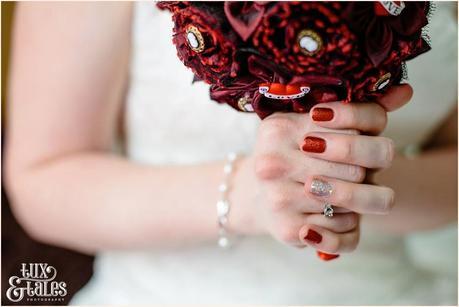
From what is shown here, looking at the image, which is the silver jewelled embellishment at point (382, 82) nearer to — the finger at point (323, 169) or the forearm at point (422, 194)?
the finger at point (323, 169)

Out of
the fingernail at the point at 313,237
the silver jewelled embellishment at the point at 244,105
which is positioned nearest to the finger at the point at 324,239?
the fingernail at the point at 313,237

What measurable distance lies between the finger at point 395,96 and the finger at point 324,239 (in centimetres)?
11

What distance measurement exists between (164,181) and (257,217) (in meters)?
0.15

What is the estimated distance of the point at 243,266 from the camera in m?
0.73

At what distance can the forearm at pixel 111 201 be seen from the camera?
2.22 feet

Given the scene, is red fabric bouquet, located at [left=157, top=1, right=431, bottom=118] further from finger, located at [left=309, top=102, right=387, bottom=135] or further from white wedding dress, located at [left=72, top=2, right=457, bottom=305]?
white wedding dress, located at [left=72, top=2, right=457, bottom=305]

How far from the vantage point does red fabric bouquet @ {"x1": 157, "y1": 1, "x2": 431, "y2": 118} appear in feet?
1.15

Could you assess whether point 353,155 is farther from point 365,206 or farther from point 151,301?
point 151,301

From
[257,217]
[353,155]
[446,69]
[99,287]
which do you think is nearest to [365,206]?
[353,155]

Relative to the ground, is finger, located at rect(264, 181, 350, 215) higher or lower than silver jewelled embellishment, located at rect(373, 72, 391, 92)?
lower

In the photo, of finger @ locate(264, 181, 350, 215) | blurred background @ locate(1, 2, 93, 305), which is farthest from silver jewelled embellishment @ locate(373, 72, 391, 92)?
blurred background @ locate(1, 2, 93, 305)

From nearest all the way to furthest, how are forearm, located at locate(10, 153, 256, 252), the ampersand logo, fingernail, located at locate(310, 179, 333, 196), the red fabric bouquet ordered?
the red fabric bouquet < fingernail, located at locate(310, 179, 333, 196) < the ampersand logo < forearm, located at locate(10, 153, 256, 252)

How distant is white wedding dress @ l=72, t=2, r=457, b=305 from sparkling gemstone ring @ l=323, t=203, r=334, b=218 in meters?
0.22

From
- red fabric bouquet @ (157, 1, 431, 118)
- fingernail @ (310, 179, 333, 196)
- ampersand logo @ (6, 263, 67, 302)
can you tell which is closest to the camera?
red fabric bouquet @ (157, 1, 431, 118)
